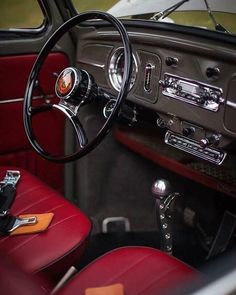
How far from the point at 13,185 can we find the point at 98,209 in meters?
0.67

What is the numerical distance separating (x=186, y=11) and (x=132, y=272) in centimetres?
104

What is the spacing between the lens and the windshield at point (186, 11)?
1.73 metres

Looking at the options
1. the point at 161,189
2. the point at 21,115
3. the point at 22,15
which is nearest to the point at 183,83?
the point at 161,189

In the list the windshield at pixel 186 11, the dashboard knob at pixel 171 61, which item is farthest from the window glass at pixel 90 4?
the dashboard knob at pixel 171 61

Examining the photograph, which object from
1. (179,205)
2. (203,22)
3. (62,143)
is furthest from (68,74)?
(179,205)

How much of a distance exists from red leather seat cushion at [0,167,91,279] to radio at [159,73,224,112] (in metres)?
0.53

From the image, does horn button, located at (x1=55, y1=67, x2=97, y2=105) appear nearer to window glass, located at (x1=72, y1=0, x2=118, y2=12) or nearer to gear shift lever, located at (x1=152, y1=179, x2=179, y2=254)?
gear shift lever, located at (x1=152, y1=179, x2=179, y2=254)

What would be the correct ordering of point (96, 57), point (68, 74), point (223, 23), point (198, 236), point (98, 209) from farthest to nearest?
point (98, 209)
point (198, 236)
point (96, 57)
point (223, 23)
point (68, 74)

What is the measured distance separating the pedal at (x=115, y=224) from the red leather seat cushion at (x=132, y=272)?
2.95 feet

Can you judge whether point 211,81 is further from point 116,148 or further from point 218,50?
point 116,148

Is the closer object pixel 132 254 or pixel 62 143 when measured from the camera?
pixel 132 254

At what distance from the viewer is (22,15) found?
2135 millimetres

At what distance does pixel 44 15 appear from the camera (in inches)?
83.0

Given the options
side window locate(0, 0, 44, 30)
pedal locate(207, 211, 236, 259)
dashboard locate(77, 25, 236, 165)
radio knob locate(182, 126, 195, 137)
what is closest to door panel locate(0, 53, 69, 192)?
side window locate(0, 0, 44, 30)
